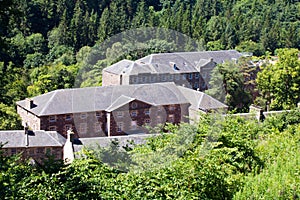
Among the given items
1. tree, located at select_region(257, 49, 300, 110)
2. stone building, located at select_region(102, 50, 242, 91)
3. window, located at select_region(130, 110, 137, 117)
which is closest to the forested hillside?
tree, located at select_region(257, 49, 300, 110)

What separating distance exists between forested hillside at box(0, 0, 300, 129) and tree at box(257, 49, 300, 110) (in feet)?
12.2

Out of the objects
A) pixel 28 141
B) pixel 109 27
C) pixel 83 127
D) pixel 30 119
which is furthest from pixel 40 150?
pixel 109 27

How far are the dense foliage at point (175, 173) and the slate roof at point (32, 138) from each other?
827 centimetres

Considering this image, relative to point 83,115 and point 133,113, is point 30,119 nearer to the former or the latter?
point 83,115

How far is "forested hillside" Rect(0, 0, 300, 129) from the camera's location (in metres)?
26.3

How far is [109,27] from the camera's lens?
32.1 m

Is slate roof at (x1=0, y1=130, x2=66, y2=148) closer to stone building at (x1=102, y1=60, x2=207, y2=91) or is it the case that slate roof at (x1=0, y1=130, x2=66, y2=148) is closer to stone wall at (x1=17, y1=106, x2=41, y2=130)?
stone wall at (x1=17, y1=106, x2=41, y2=130)

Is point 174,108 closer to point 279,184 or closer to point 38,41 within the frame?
point 279,184

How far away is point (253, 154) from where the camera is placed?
688 cm

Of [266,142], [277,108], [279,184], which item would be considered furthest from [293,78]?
[279,184]

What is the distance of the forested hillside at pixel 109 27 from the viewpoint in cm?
2633

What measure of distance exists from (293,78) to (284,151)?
17522 millimetres

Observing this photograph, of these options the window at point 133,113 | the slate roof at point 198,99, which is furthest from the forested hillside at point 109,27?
the window at point 133,113

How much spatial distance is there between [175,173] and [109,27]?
89.2 ft
